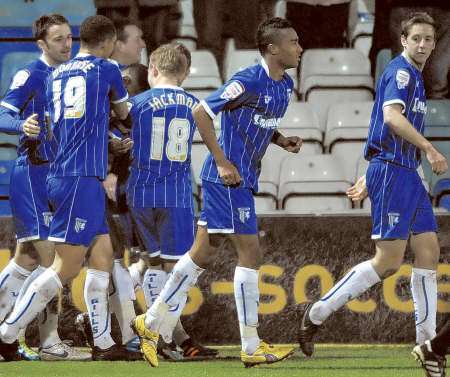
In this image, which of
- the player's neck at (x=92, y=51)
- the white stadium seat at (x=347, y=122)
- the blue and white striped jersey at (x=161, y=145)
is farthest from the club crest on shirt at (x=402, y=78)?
the white stadium seat at (x=347, y=122)

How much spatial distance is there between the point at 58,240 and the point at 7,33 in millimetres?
5056

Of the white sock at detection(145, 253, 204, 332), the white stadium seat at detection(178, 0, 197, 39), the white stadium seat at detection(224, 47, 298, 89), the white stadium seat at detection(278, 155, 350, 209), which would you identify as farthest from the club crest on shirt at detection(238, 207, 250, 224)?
the white stadium seat at detection(178, 0, 197, 39)

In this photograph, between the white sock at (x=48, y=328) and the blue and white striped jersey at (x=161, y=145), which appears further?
the white sock at (x=48, y=328)

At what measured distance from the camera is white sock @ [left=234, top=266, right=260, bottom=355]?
6410 millimetres

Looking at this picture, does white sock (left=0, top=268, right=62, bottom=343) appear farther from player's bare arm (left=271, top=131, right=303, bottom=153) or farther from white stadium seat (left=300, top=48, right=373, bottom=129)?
white stadium seat (left=300, top=48, right=373, bottom=129)

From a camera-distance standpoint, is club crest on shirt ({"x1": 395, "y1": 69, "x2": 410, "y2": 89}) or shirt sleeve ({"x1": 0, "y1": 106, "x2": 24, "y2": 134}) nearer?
club crest on shirt ({"x1": 395, "y1": 69, "x2": 410, "y2": 89})

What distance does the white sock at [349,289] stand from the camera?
6.66 meters

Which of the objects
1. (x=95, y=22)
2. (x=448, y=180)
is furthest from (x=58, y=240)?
(x=448, y=180)

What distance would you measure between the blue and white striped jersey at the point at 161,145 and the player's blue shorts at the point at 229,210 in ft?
1.72

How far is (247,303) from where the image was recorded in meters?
6.45

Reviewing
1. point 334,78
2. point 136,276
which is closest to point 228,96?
point 136,276

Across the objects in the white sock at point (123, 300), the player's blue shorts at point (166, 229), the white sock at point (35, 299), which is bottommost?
the white sock at point (123, 300)

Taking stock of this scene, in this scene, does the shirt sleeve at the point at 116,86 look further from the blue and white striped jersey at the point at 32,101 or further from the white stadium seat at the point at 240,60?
the white stadium seat at the point at 240,60

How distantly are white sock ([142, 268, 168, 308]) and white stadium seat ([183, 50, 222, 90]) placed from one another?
11.8 feet
